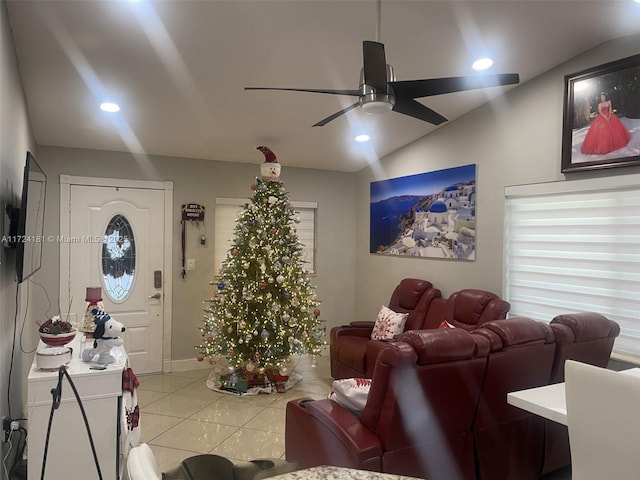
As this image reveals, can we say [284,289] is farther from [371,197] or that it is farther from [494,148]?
[494,148]

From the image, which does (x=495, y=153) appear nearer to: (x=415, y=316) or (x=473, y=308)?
(x=473, y=308)

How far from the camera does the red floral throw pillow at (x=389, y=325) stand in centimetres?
448

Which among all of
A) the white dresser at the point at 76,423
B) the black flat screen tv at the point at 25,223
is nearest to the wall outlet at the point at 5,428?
the white dresser at the point at 76,423

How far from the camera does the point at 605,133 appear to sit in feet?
9.95

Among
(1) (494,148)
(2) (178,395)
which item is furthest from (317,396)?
(1) (494,148)

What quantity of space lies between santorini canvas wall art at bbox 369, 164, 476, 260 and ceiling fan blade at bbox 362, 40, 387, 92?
242 centimetres

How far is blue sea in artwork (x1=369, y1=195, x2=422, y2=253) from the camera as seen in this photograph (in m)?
5.02

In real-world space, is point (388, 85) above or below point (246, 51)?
below

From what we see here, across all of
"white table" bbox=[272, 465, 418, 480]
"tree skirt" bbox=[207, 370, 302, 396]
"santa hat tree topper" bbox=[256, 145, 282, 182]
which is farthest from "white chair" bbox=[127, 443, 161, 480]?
"santa hat tree topper" bbox=[256, 145, 282, 182]

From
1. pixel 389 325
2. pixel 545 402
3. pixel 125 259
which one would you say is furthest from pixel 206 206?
pixel 545 402

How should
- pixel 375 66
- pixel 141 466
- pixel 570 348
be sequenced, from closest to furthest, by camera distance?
pixel 141 466 < pixel 375 66 < pixel 570 348

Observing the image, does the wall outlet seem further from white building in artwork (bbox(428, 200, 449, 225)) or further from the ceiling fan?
white building in artwork (bbox(428, 200, 449, 225))

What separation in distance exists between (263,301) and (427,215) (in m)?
2.00

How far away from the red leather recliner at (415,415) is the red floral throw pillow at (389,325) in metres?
2.16
